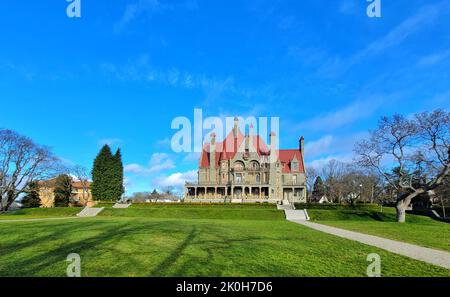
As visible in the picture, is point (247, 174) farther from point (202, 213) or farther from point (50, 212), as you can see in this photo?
point (50, 212)

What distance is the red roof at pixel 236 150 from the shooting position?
61500mm

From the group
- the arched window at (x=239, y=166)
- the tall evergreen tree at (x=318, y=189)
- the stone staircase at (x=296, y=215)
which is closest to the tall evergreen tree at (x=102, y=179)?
the arched window at (x=239, y=166)

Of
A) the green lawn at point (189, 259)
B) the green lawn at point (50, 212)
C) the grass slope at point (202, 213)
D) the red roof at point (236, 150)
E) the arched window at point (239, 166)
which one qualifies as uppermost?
the red roof at point (236, 150)

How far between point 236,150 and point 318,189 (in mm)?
30414

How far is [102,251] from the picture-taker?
8.74 m

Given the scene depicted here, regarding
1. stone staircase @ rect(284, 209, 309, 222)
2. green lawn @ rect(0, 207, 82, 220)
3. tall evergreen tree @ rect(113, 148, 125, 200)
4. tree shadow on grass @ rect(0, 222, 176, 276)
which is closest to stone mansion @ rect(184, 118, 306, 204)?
tall evergreen tree @ rect(113, 148, 125, 200)

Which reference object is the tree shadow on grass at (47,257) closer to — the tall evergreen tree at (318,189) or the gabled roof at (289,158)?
the gabled roof at (289,158)

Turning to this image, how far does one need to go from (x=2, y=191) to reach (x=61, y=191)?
16.3 meters

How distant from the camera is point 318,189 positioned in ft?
261

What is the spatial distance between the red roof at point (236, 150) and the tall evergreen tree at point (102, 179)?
66.2ft

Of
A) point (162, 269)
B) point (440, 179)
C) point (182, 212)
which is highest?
point (440, 179)

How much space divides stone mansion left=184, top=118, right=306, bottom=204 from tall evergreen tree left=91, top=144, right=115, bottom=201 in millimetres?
17189

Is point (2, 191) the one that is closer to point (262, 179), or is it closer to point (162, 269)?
point (262, 179)
